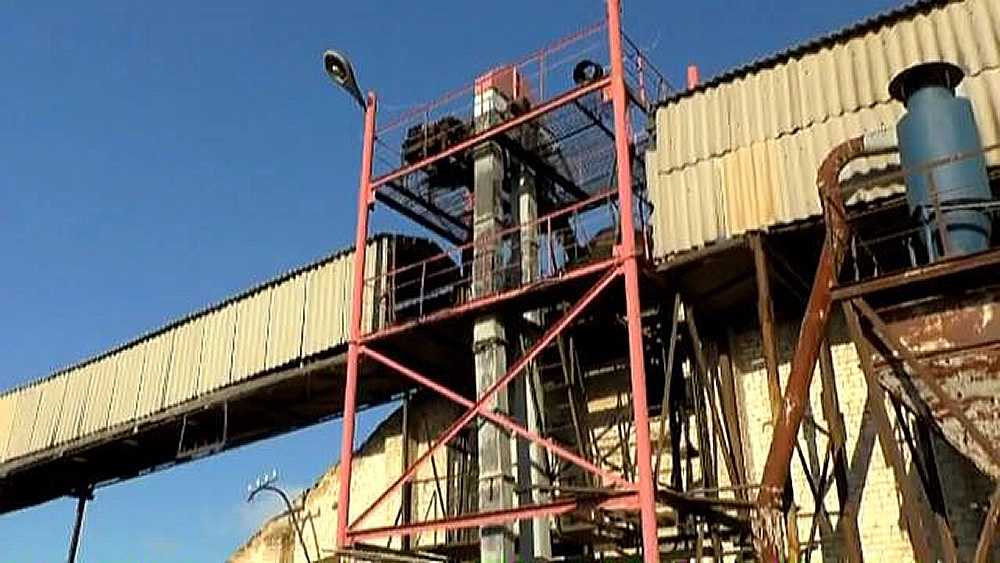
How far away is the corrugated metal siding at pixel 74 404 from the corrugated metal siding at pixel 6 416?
2220mm

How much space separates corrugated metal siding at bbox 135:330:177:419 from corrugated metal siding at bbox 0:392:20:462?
5305 millimetres

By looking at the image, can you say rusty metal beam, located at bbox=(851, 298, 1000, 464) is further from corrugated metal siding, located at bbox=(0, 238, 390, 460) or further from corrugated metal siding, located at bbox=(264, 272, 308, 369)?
corrugated metal siding, located at bbox=(264, 272, 308, 369)

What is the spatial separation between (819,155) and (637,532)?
5.87m

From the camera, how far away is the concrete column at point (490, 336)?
14523 mm

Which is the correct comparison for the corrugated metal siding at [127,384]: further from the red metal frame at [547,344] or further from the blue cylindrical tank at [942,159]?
the blue cylindrical tank at [942,159]

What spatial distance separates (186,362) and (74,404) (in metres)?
4.14

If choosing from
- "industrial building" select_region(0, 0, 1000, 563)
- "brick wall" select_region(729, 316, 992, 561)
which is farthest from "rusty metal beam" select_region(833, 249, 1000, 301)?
"brick wall" select_region(729, 316, 992, 561)

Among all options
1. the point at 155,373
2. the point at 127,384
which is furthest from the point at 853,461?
the point at 127,384

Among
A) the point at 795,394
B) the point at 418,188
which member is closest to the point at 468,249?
the point at 418,188

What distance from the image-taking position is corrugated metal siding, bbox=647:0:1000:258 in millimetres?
13609

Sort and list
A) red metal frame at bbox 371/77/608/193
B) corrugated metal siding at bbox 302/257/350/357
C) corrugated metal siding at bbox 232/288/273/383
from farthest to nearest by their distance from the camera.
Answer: corrugated metal siding at bbox 232/288/273/383, corrugated metal siding at bbox 302/257/350/357, red metal frame at bbox 371/77/608/193

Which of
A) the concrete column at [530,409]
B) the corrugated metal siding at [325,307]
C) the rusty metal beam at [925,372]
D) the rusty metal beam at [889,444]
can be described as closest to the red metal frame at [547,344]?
the concrete column at [530,409]

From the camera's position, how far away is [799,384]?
10.3 m

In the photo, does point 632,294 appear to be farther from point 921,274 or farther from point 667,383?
point 921,274
